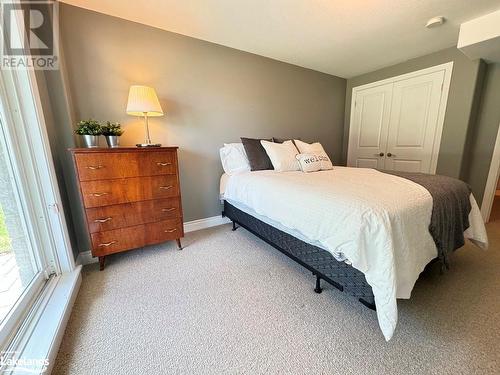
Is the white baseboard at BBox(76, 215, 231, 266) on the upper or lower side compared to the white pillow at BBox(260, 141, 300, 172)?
lower

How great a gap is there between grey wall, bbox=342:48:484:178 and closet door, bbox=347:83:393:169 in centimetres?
51

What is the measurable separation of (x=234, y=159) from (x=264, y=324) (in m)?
1.73

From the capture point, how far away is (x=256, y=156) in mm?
2420

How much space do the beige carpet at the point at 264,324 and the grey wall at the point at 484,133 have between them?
1401mm

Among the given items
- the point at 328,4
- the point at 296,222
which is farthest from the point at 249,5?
the point at 296,222

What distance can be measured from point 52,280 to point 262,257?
162 cm

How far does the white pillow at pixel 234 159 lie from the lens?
8.10ft

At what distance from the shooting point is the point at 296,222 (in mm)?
1460

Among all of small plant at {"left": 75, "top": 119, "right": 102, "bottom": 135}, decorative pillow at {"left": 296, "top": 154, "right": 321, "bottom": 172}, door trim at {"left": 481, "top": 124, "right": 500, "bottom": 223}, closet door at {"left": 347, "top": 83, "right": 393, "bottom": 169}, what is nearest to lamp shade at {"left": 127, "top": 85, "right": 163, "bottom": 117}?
small plant at {"left": 75, "top": 119, "right": 102, "bottom": 135}

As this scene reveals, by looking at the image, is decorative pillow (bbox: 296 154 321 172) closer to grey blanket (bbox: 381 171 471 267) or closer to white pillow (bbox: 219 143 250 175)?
white pillow (bbox: 219 143 250 175)

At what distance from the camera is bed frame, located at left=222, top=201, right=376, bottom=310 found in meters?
1.20

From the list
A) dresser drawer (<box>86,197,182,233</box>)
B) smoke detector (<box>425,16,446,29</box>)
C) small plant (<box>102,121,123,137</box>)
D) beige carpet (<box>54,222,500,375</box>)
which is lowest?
beige carpet (<box>54,222,500,375</box>)

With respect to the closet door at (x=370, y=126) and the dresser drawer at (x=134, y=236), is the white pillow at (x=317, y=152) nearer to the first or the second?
the closet door at (x=370, y=126)

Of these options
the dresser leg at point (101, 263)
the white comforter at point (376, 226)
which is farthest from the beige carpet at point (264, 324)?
the white comforter at point (376, 226)
